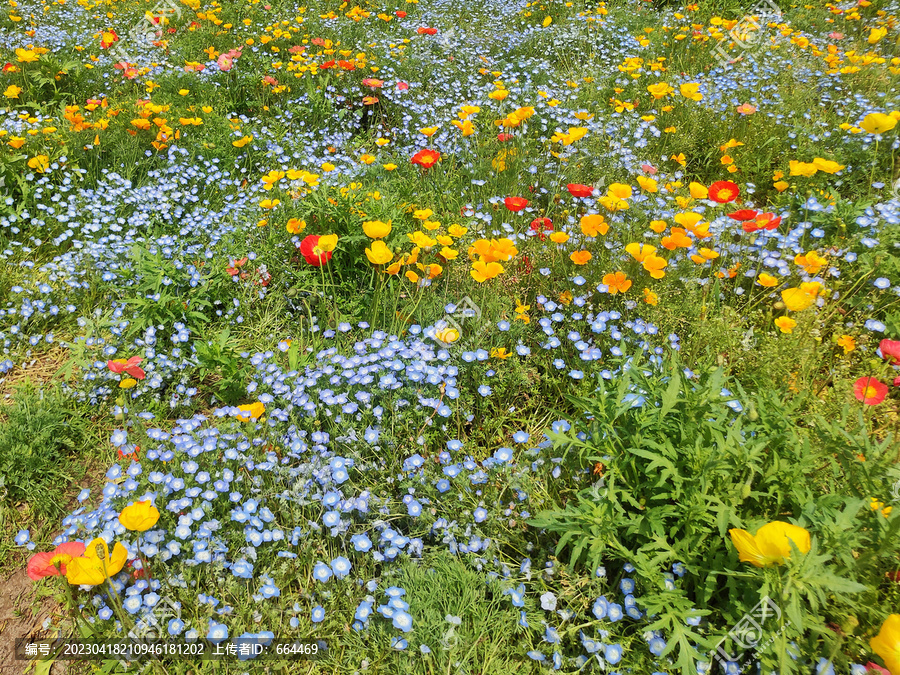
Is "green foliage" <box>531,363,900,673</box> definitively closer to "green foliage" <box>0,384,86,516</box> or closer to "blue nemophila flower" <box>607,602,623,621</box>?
"blue nemophila flower" <box>607,602,623,621</box>

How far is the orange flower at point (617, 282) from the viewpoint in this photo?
2.77 m

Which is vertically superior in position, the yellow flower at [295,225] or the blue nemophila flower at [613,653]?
the yellow flower at [295,225]

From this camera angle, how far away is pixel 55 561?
1.95m

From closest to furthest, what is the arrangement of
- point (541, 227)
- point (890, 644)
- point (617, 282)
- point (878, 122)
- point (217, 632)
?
point (890, 644)
point (217, 632)
point (617, 282)
point (878, 122)
point (541, 227)

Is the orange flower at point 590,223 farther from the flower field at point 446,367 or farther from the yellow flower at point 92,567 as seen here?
the yellow flower at point 92,567

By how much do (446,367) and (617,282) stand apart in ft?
3.18

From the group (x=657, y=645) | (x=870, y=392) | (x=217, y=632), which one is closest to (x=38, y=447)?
(x=217, y=632)

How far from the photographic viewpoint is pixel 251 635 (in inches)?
76.1

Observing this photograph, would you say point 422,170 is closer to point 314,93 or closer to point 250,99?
point 314,93

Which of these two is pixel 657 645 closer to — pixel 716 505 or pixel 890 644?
pixel 716 505

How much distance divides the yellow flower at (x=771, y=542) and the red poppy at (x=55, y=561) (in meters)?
2.20

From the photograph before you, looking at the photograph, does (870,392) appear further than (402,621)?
Yes

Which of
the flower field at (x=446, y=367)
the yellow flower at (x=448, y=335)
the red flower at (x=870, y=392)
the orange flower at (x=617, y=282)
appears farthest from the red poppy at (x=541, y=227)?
the red flower at (x=870, y=392)

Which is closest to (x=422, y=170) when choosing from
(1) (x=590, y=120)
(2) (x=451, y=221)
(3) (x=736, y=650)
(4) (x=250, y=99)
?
(2) (x=451, y=221)
